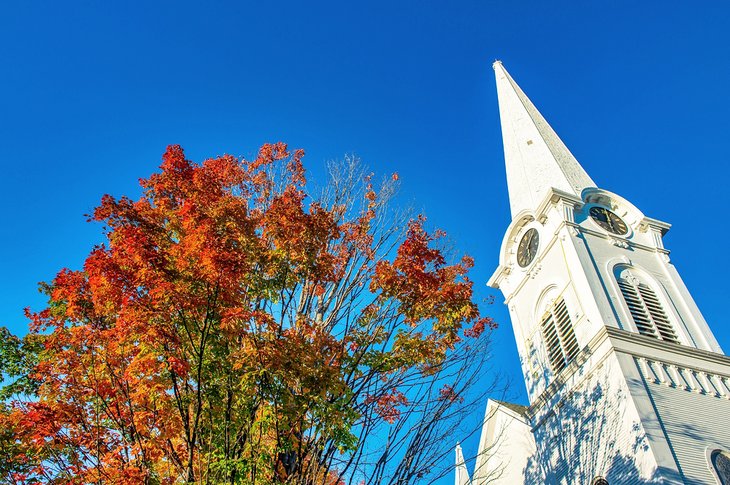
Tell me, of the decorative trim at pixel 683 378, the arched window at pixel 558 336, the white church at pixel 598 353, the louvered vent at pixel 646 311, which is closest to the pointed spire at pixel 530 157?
the white church at pixel 598 353

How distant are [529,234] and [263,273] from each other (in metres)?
16.2

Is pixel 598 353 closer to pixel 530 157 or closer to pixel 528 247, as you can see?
pixel 528 247

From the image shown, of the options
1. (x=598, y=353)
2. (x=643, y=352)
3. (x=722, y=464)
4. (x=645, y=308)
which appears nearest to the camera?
(x=722, y=464)

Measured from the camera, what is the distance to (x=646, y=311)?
59.7 feet

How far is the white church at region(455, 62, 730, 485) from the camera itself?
13.8 m

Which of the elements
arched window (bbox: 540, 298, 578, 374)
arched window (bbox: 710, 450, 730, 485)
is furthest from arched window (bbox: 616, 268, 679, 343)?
arched window (bbox: 710, 450, 730, 485)

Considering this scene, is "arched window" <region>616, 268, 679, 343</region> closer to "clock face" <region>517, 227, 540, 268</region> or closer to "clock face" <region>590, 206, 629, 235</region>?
"clock face" <region>590, 206, 629, 235</region>

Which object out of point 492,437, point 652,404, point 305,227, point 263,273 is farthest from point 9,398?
point 492,437

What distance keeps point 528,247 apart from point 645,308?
5.40 m

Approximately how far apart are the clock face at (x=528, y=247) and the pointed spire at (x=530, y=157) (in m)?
1.39

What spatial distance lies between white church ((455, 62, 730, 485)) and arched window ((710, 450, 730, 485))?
3cm

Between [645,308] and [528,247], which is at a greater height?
[528,247]

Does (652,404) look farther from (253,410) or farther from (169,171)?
(169,171)

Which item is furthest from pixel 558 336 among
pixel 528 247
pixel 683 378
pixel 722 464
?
pixel 722 464
